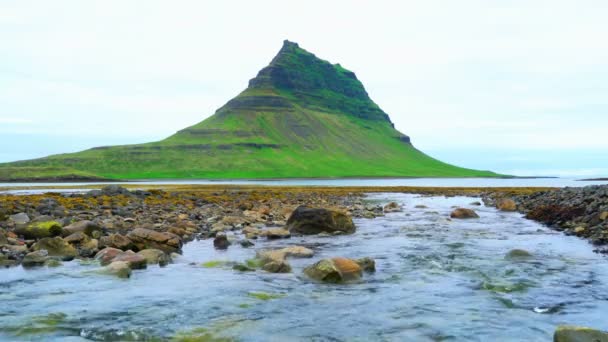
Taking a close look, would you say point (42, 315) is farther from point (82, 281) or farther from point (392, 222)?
point (392, 222)

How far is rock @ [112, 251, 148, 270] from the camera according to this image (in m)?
14.4

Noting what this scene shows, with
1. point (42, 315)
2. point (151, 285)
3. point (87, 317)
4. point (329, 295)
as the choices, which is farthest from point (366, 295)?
point (42, 315)

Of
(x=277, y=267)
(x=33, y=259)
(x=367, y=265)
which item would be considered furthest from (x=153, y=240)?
(x=367, y=265)

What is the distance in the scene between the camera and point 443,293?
475 inches

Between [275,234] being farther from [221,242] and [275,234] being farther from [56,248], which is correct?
[56,248]

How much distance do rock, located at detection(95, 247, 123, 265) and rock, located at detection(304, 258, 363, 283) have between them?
20.8 feet

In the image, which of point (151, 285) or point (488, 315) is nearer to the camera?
point (488, 315)

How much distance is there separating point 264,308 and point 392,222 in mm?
20857

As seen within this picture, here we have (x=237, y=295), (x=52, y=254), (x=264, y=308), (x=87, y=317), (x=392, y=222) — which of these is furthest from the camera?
(x=392, y=222)

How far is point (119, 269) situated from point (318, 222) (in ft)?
42.1

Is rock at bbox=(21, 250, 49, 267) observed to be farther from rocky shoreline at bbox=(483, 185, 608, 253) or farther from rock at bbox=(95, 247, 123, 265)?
rocky shoreline at bbox=(483, 185, 608, 253)

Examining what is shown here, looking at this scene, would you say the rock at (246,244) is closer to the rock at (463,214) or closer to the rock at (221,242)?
the rock at (221,242)

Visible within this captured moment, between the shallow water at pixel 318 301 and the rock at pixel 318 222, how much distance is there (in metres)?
6.79

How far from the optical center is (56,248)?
52.6 feet
